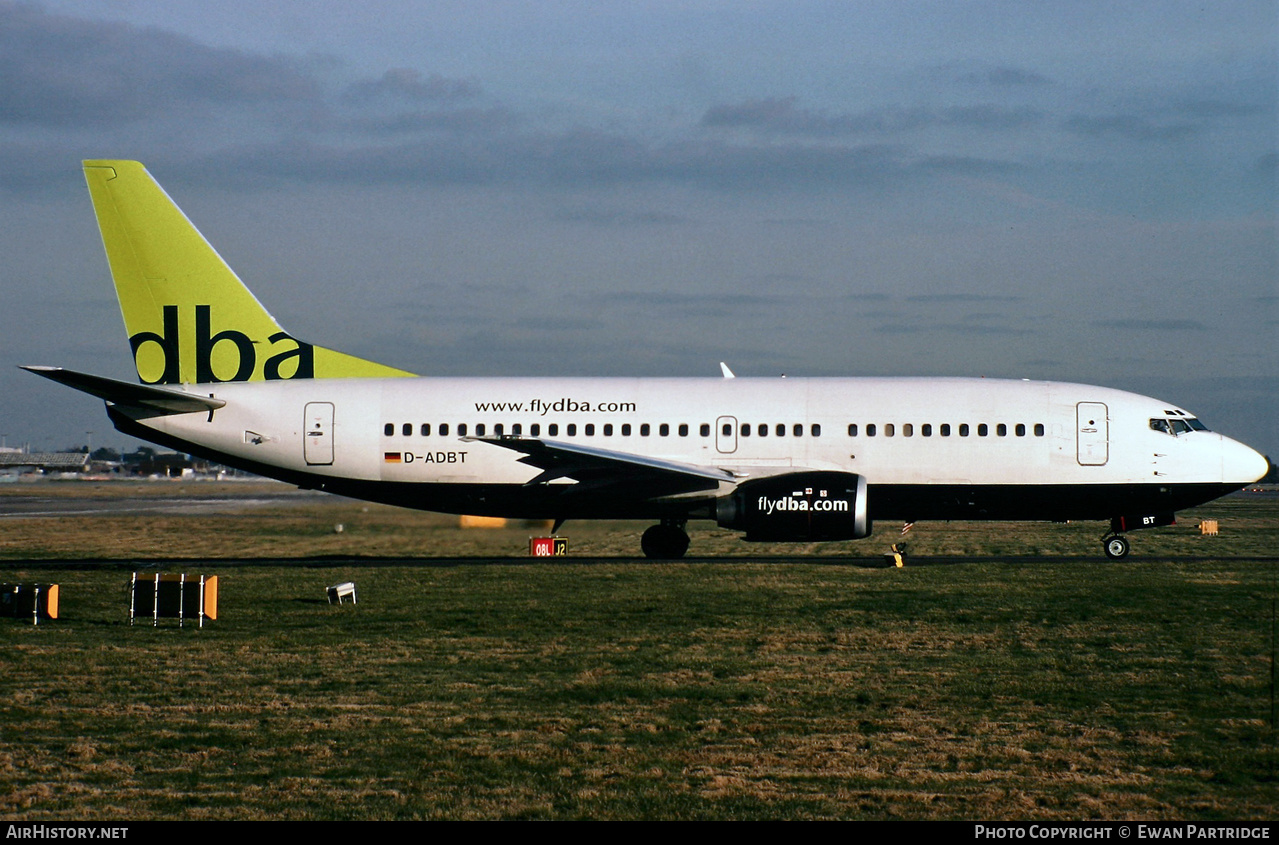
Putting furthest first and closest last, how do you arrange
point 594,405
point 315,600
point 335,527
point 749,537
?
point 335,527 → point 594,405 → point 749,537 → point 315,600

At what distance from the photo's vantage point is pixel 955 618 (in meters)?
19.0

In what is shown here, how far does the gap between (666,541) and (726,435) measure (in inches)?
124

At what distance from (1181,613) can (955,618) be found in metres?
3.88

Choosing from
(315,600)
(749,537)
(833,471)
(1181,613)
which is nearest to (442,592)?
(315,600)

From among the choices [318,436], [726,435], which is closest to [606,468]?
[726,435]

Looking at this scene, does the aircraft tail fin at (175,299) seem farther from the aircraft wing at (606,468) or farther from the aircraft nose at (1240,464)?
the aircraft nose at (1240,464)

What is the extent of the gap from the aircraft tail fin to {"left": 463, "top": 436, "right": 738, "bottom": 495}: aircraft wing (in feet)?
20.8

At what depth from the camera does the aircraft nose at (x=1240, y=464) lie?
97.0 ft

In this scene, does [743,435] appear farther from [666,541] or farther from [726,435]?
[666,541]

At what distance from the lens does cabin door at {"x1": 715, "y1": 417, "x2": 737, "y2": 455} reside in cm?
2989

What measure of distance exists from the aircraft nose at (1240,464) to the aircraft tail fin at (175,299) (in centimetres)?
2324

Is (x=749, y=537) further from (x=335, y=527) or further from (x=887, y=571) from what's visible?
(x=335, y=527)

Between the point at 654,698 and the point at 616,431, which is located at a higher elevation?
the point at 616,431

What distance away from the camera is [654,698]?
12.7 meters
